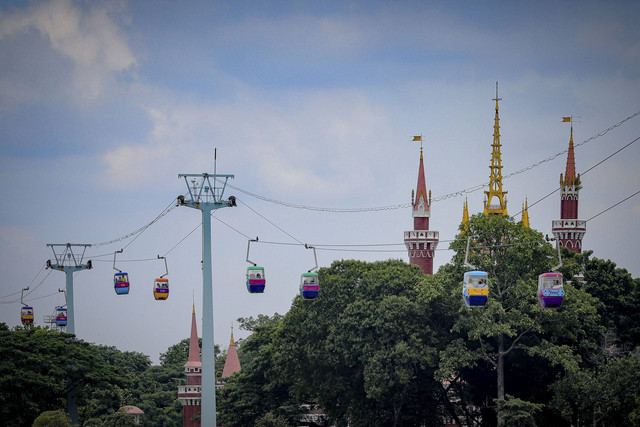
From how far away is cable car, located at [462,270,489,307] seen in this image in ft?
156

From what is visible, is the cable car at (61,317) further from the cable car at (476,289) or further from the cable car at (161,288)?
the cable car at (476,289)

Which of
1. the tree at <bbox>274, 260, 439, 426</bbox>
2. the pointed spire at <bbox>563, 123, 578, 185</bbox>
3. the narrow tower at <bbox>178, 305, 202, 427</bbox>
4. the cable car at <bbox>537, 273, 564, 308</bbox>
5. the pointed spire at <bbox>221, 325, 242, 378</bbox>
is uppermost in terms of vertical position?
the pointed spire at <bbox>563, 123, 578, 185</bbox>

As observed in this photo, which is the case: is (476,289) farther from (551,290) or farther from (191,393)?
(191,393)

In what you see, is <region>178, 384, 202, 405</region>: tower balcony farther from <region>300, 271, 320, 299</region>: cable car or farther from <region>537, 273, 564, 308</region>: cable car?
<region>537, 273, 564, 308</region>: cable car

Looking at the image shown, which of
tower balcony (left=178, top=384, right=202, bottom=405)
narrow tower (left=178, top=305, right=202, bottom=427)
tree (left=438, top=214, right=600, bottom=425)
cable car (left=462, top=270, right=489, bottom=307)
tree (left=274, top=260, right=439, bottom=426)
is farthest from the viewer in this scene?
tower balcony (left=178, top=384, right=202, bottom=405)

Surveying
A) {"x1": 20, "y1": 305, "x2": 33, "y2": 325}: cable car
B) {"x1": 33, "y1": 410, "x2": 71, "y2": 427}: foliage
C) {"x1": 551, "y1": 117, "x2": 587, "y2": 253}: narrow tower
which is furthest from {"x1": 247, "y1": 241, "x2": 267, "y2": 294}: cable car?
{"x1": 551, "y1": 117, "x2": 587, "y2": 253}: narrow tower

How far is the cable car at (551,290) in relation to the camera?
47.0 m

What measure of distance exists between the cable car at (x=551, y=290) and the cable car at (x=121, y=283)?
28149 mm

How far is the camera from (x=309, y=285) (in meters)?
55.2

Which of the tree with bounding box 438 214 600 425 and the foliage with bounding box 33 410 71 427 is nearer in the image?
the tree with bounding box 438 214 600 425

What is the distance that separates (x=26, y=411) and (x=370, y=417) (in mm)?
22613

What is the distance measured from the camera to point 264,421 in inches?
2835

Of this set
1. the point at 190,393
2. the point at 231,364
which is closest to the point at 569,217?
the point at 231,364

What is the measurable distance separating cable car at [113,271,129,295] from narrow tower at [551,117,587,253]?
→ 54266 mm
